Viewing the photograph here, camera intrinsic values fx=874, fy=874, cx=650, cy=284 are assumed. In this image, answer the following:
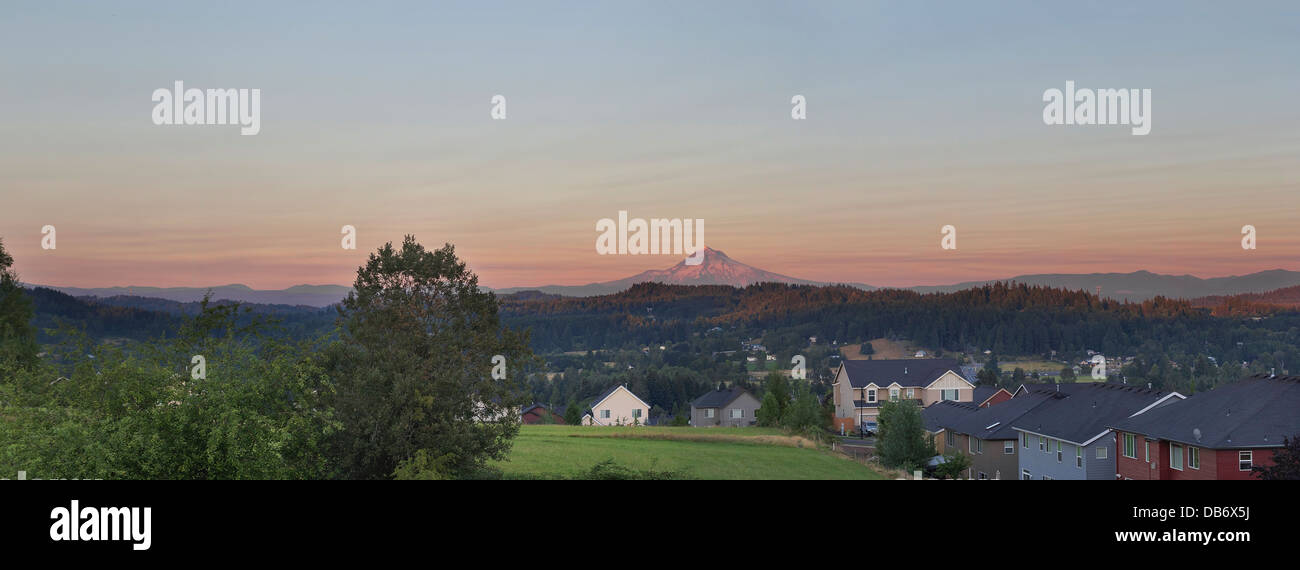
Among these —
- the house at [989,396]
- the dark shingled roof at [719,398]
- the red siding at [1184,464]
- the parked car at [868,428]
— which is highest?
the red siding at [1184,464]

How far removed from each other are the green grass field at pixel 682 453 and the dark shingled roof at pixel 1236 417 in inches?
584

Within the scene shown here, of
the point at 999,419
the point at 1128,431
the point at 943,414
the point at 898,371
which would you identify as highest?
the point at 1128,431

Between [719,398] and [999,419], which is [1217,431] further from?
[719,398]

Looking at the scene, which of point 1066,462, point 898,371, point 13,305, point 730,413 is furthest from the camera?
point 730,413

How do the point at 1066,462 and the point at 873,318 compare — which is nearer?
the point at 1066,462

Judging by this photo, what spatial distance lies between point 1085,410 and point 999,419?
10.8 metres

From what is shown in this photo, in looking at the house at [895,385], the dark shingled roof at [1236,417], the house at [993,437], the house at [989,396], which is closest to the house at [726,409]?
the house at [895,385]

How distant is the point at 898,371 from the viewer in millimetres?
115125

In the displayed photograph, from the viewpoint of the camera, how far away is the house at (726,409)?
118 m

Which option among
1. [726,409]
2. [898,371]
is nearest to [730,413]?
[726,409]

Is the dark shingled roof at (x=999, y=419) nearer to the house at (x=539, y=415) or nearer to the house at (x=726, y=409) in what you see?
the house at (x=726, y=409)
